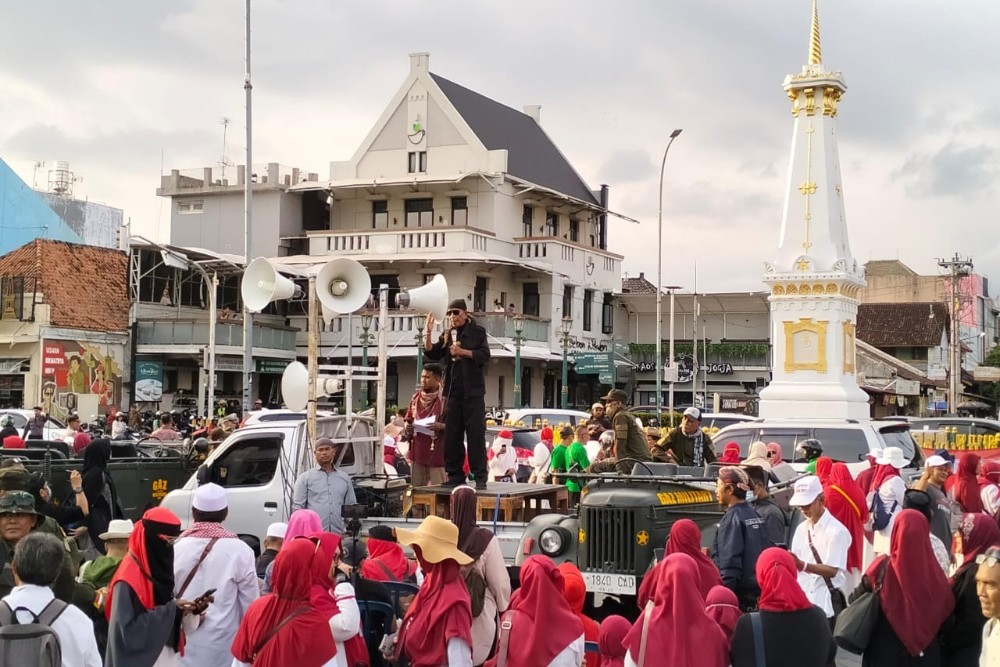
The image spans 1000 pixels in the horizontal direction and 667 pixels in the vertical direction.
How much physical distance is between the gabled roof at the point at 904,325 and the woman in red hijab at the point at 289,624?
195 ft

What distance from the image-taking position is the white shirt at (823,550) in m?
7.87

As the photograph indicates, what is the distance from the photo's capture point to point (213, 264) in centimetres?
3847

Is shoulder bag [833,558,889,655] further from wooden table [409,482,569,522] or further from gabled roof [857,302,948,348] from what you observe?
gabled roof [857,302,948,348]

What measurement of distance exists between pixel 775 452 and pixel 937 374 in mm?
50755

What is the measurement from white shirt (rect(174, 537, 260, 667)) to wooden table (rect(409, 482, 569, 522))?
13.9ft

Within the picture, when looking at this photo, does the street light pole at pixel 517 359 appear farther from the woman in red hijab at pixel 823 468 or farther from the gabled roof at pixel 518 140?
the woman in red hijab at pixel 823 468

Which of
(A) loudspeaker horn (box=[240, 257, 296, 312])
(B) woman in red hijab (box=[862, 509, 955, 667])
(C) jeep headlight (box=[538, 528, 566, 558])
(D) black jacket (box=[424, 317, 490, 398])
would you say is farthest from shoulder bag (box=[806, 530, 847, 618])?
(A) loudspeaker horn (box=[240, 257, 296, 312])

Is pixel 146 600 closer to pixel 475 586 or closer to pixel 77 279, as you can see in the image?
pixel 475 586

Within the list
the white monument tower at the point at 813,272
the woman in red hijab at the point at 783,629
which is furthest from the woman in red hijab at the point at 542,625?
the white monument tower at the point at 813,272

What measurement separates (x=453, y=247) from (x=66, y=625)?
117ft

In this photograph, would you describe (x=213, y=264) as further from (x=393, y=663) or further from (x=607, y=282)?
(x=393, y=663)

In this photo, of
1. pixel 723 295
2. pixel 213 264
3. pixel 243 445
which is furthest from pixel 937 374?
pixel 243 445

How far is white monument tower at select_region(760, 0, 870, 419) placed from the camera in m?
24.4

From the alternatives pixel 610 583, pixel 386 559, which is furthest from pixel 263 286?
pixel 386 559
